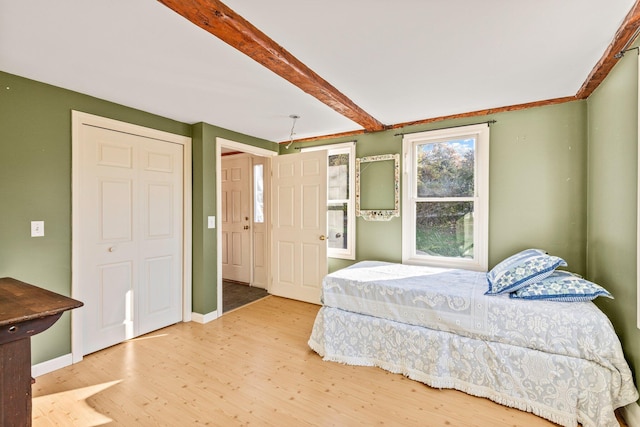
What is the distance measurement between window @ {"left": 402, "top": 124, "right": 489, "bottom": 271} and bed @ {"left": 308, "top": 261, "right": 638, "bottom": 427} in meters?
0.57

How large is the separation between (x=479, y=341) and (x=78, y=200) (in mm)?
3414

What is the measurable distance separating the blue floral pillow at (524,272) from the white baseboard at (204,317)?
2886 millimetres

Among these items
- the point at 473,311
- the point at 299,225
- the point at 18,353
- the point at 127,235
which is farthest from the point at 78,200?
the point at 473,311

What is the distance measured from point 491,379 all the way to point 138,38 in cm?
317

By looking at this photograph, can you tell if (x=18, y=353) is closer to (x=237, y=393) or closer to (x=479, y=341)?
(x=237, y=393)

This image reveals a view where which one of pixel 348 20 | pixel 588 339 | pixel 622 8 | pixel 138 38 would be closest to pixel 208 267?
pixel 138 38

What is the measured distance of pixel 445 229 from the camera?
3361 mm

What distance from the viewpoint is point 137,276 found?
9.83 feet

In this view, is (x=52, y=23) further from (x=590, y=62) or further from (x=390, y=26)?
(x=590, y=62)

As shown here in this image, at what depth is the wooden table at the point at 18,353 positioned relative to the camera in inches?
51.3

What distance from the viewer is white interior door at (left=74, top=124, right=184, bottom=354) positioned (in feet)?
8.55

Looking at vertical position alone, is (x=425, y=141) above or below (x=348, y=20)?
below

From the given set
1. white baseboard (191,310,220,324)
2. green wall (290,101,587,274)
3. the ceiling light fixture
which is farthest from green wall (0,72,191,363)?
green wall (290,101,587,274)

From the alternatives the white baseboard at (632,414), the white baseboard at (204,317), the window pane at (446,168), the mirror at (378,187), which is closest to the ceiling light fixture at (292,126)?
the mirror at (378,187)
